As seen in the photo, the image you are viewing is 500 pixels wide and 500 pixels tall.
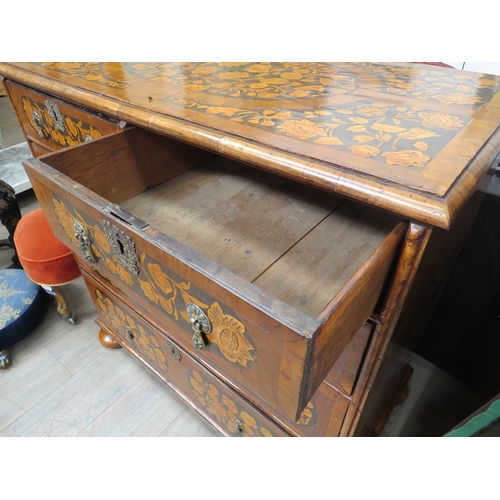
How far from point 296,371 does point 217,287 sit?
0.40 feet

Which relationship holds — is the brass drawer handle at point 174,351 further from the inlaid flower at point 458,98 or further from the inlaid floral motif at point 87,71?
the inlaid flower at point 458,98

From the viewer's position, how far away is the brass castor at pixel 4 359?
1.12 metres

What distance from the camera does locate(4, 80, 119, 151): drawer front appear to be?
81 centimetres

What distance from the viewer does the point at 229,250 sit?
63 cm

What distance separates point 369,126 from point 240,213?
0.27m

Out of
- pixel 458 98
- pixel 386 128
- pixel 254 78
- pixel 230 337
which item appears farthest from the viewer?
pixel 254 78

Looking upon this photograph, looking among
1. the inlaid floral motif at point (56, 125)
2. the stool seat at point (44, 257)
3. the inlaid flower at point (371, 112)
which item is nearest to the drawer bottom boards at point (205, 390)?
the stool seat at point (44, 257)

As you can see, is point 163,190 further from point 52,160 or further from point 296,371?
point 296,371

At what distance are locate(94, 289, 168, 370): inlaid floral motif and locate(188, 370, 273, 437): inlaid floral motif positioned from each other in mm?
115

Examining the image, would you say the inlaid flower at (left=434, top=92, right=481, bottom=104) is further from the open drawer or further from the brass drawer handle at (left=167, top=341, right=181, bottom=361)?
the brass drawer handle at (left=167, top=341, right=181, bottom=361)

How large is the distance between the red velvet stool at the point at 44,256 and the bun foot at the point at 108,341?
210 millimetres

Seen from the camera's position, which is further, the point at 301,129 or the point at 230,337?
the point at 301,129

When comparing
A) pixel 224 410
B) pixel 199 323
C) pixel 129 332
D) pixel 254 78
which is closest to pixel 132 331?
pixel 129 332

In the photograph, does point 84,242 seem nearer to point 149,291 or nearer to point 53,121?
point 149,291
